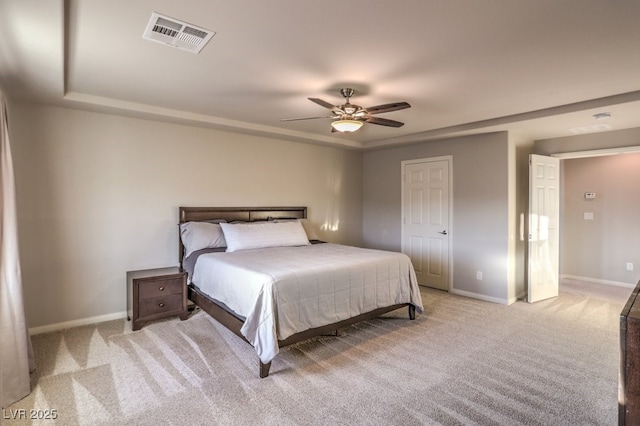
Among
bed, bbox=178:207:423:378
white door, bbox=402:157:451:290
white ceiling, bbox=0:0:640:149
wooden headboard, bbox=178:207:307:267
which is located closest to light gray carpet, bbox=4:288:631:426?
bed, bbox=178:207:423:378

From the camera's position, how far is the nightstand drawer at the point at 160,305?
3532mm

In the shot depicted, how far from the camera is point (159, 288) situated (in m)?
3.63

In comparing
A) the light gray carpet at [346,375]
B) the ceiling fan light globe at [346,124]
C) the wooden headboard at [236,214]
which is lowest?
the light gray carpet at [346,375]

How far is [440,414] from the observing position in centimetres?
211

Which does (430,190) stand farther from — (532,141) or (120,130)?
(120,130)

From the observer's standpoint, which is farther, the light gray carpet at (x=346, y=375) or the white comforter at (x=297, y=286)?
the white comforter at (x=297, y=286)

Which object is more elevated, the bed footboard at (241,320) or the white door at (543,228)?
the white door at (543,228)

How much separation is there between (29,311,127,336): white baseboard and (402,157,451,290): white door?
4.29 m

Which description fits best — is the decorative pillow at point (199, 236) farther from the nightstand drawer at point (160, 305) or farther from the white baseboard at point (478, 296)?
the white baseboard at point (478, 296)

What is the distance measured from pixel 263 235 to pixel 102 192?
1879 millimetres

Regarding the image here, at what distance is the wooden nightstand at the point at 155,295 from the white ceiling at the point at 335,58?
1.82m

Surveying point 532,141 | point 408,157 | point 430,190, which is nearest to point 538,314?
point 430,190

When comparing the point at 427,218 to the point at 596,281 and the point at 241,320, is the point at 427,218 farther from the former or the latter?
the point at 241,320

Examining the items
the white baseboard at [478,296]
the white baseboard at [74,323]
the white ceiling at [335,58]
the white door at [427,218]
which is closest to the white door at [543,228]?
the white baseboard at [478,296]
